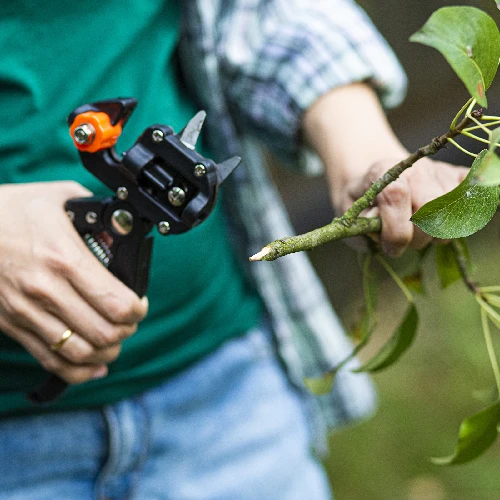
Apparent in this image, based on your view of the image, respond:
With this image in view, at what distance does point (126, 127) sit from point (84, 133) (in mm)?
240

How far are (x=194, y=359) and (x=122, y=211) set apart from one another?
1.16 feet

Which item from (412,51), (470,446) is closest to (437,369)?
(412,51)

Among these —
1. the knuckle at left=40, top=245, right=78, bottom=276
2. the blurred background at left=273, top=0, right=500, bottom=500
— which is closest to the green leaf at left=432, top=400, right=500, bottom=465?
the knuckle at left=40, top=245, right=78, bottom=276

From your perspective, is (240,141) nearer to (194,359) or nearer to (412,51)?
(194,359)

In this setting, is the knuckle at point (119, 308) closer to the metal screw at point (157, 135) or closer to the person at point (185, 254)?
the person at point (185, 254)

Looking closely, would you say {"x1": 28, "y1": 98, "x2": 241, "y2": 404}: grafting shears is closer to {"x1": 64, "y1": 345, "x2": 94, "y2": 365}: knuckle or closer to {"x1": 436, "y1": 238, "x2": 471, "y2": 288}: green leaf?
{"x1": 64, "y1": 345, "x2": 94, "y2": 365}: knuckle

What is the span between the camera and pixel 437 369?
7.11ft

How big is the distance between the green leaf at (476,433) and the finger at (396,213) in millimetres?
149

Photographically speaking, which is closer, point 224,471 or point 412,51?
point 224,471

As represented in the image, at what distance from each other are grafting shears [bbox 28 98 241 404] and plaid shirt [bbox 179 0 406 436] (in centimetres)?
29

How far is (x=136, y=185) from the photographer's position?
59cm

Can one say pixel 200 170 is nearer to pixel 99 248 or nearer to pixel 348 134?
pixel 99 248

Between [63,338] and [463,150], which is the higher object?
[463,150]

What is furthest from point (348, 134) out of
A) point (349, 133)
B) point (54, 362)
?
point (54, 362)
